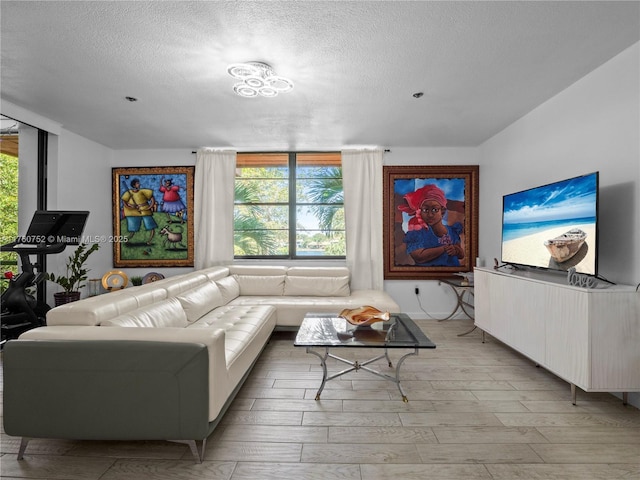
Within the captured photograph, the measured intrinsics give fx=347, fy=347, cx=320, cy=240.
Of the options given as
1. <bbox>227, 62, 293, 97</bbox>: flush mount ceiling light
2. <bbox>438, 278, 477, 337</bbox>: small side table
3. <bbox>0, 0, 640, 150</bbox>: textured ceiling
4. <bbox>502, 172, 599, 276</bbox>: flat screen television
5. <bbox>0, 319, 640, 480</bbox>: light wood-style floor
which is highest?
<bbox>0, 0, 640, 150</bbox>: textured ceiling

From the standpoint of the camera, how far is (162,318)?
8.27ft

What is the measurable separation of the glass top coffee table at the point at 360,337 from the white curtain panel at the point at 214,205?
2426mm

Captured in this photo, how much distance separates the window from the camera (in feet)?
17.1

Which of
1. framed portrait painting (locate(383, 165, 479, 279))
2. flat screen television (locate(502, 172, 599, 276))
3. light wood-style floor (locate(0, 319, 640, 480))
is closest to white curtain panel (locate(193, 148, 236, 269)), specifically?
framed portrait painting (locate(383, 165, 479, 279))

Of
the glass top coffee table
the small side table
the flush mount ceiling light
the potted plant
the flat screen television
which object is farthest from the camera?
the small side table

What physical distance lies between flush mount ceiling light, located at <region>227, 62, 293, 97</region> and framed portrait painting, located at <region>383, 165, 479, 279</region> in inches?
96.6

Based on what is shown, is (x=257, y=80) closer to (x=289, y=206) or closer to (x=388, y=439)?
(x=289, y=206)

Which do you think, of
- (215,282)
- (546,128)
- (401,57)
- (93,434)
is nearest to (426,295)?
(546,128)

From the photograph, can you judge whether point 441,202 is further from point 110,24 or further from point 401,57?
point 110,24

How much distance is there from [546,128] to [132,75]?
3.76m

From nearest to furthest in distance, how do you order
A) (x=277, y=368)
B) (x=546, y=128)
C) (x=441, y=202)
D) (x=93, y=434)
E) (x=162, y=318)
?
(x=93, y=434) < (x=162, y=318) < (x=277, y=368) < (x=546, y=128) < (x=441, y=202)

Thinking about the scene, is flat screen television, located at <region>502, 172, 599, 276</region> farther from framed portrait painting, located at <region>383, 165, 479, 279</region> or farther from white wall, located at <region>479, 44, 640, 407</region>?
framed portrait painting, located at <region>383, 165, 479, 279</region>

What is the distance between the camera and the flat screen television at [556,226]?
8.18 ft

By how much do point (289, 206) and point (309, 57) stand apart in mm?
2857
